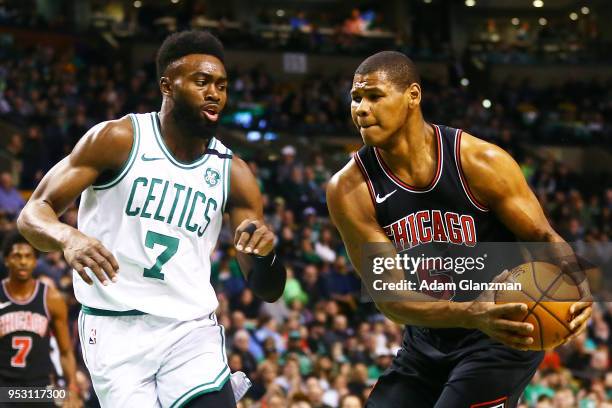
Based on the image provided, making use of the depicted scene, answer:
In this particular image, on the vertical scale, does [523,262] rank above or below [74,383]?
above

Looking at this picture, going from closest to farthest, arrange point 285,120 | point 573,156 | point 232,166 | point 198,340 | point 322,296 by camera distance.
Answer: point 198,340, point 232,166, point 322,296, point 285,120, point 573,156

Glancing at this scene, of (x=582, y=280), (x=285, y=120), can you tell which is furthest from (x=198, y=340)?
(x=285, y=120)

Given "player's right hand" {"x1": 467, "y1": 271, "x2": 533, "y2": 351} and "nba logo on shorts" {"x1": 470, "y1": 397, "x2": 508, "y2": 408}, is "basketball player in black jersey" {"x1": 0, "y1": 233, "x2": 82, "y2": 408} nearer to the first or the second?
"nba logo on shorts" {"x1": 470, "y1": 397, "x2": 508, "y2": 408}

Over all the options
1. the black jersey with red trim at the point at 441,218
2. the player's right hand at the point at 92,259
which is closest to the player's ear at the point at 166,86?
the black jersey with red trim at the point at 441,218

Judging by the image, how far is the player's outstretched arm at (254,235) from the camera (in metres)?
4.40

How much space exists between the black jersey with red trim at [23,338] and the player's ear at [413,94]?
3540mm

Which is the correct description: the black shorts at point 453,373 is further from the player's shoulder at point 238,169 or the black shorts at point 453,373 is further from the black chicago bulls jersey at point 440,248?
the player's shoulder at point 238,169

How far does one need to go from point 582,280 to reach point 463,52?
25.4m

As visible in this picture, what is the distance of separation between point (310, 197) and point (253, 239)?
1203 cm

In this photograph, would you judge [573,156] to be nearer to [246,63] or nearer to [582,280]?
[246,63]

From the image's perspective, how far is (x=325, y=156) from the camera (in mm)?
19609

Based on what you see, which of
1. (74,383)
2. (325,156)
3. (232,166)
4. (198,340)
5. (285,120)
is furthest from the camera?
(285,120)

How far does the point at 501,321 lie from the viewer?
4.24 meters

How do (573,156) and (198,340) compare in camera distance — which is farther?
(573,156)
